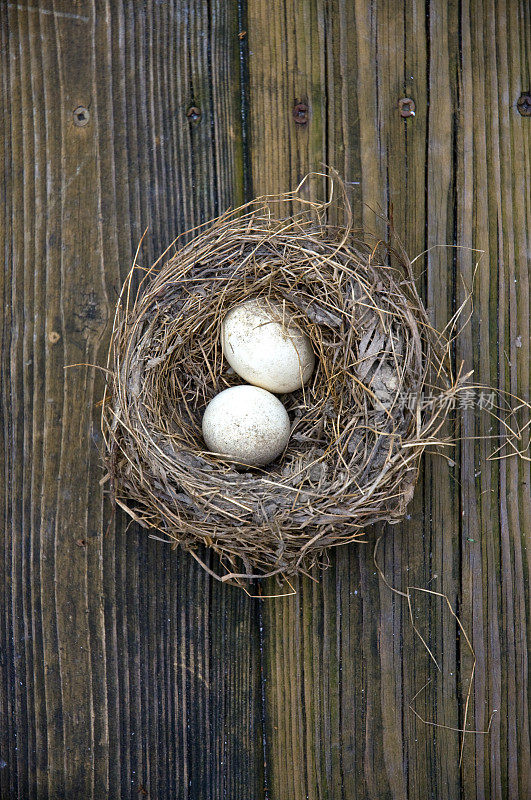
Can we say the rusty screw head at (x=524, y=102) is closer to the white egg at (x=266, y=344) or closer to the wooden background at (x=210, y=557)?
the wooden background at (x=210, y=557)

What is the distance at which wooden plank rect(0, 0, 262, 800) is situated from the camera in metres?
1.39

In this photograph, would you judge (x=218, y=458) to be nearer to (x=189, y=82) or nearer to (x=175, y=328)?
(x=175, y=328)

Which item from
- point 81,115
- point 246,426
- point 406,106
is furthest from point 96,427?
point 406,106

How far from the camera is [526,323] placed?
145cm

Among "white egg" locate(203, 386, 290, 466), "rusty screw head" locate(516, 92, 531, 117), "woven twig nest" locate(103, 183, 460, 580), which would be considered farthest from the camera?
"rusty screw head" locate(516, 92, 531, 117)

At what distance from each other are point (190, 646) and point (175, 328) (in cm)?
72

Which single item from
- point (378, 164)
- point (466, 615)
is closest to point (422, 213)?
point (378, 164)

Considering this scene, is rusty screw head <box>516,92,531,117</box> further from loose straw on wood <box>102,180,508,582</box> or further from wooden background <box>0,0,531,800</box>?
loose straw on wood <box>102,180,508,582</box>

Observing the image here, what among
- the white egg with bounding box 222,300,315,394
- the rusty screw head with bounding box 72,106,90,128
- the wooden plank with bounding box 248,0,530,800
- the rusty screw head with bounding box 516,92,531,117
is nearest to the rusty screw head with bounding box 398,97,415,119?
the wooden plank with bounding box 248,0,530,800

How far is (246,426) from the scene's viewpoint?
133cm

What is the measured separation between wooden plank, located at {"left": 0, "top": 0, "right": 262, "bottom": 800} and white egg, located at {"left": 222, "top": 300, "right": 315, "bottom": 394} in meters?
0.26

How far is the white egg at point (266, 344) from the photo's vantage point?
4.45ft

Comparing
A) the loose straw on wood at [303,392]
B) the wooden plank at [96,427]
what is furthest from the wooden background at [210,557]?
the loose straw on wood at [303,392]

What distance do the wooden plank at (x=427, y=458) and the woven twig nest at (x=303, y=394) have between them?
0.14 metres
